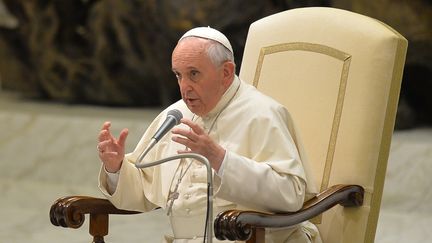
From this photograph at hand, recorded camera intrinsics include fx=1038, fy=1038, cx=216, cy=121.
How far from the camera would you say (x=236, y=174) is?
3359 millimetres

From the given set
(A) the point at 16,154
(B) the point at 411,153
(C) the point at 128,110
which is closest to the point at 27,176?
(A) the point at 16,154

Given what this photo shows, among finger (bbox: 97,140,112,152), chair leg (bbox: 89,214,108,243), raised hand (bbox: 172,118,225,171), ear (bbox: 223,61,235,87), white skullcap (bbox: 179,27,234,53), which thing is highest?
white skullcap (bbox: 179,27,234,53)

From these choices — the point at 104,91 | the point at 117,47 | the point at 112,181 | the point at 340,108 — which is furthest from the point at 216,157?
the point at 104,91

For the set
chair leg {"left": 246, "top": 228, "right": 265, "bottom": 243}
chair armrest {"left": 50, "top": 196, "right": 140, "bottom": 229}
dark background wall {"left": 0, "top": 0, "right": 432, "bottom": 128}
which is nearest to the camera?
chair leg {"left": 246, "top": 228, "right": 265, "bottom": 243}

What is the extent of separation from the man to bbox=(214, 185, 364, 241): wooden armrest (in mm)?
48

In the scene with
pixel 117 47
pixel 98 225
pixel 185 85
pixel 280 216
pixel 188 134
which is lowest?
pixel 98 225

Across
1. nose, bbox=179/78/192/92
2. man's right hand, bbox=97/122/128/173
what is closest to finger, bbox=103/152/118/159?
man's right hand, bbox=97/122/128/173

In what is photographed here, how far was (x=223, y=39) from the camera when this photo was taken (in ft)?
11.6

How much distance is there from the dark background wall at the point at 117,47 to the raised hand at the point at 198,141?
3826 mm

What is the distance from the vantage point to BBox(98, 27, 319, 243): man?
11.1 feet

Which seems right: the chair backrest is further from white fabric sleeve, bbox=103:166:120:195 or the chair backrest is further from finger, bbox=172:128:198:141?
finger, bbox=172:128:198:141

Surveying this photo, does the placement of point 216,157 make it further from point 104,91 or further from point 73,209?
point 104,91

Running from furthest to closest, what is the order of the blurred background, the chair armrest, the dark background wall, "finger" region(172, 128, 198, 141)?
1. the dark background wall
2. the blurred background
3. the chair armrest
4. "finger" region(172, 128, 198, 141)

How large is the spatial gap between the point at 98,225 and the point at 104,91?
4605 mm
